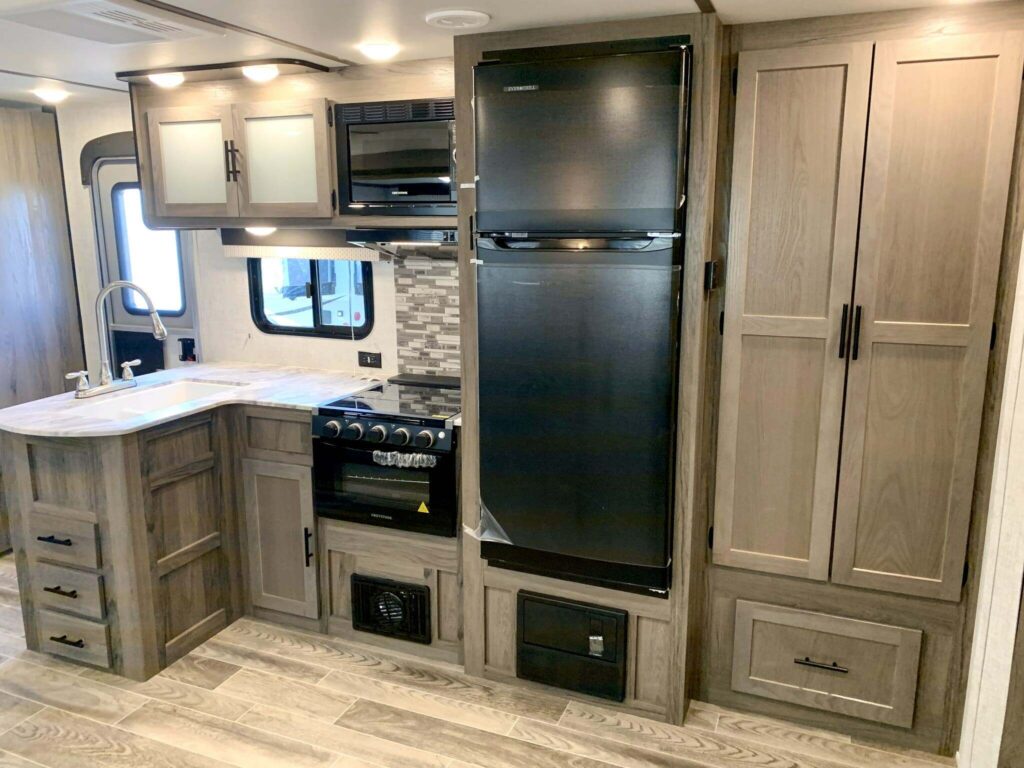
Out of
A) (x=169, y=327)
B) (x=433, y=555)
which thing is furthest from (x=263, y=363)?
(x=433, y=555)

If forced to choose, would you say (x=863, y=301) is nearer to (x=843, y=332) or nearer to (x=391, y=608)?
(x=843, y=332)

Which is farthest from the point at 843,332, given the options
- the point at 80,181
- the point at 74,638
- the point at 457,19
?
the point at 80,181

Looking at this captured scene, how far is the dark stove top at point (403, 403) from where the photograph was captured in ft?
9.52

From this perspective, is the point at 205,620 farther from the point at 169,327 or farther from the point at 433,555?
the point at 169,327

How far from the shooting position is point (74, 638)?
2.97m

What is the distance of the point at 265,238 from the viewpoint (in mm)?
3510

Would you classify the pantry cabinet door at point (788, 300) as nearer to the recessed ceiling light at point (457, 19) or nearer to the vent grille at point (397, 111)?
the recessed ceiling light at point (457, 19)

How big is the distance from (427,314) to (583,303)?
3.88 ft

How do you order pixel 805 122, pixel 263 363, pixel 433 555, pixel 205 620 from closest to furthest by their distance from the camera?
pixel 805 122 < pixel 433 555 < pixel 205 620 < pixel 263 363

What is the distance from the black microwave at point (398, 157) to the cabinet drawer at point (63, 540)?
1.62 metres

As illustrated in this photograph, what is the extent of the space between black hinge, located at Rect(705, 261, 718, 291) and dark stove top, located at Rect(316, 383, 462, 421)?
1.04 metres

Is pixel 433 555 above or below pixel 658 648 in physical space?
above

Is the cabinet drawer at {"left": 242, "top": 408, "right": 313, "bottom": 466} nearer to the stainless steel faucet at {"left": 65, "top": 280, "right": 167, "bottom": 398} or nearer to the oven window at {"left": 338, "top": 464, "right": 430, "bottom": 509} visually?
the oven window at {"left": 338, "top": 464, "right": 430, "bottom": 509}

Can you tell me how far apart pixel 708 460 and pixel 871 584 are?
651 mm
